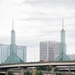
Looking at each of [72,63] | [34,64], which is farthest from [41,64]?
[72,63]

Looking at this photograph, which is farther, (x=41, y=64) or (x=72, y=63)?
(x=41, y=64)

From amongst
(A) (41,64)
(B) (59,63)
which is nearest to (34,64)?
(A) (41,64)

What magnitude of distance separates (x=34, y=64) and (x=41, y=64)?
5.25 m

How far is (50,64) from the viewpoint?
621 ft

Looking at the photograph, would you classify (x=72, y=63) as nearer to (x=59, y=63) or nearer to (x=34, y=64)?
(x=59, y=63)

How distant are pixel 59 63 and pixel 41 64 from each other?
39.8 ft

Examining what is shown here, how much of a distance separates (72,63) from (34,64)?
944 inches

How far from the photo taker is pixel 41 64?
638ft

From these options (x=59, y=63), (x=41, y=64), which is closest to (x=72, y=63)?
(x=59, y=63)

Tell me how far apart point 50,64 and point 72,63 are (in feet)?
40.7

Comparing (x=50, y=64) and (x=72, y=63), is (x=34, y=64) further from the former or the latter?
(x=72, y=63)

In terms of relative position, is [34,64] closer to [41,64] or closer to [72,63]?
[41,64]

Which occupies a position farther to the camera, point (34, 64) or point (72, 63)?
point (34, 64)

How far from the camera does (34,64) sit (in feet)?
651
